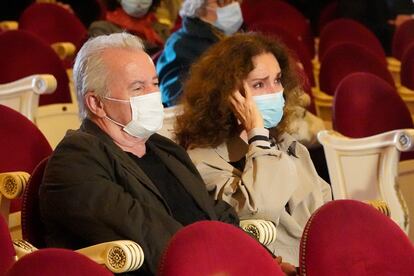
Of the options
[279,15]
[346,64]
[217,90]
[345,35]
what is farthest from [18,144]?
[279,15]

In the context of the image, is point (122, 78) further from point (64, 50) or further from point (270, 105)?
point (64, 50)

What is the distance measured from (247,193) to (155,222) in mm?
390

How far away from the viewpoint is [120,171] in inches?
89.4

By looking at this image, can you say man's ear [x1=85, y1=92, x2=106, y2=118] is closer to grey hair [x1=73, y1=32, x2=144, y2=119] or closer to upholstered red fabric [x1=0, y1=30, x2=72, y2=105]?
grey hair [x1=73, y1=32, x2=144, y2=119]

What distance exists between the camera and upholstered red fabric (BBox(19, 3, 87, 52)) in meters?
5.22

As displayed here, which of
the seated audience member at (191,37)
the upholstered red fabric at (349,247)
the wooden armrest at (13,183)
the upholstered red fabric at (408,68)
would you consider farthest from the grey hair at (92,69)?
the upholstered red fabric at (408,68)

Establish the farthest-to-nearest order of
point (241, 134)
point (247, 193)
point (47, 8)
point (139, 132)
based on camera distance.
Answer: point (47, 8) < point (241, 134) < point (247, 193) < point (139, 132)

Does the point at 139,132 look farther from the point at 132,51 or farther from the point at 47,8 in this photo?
the point at 47,8

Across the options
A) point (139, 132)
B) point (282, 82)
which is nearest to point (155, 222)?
point (139, 132)

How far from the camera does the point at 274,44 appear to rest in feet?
9.26

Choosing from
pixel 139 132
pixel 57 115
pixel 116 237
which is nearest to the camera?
pixel 116 237

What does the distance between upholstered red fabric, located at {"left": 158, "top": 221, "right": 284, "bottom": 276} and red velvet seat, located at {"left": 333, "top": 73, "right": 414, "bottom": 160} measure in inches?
75.9

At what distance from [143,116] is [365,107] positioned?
1552 mm

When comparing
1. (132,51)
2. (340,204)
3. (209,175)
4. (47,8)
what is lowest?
(47,8)
